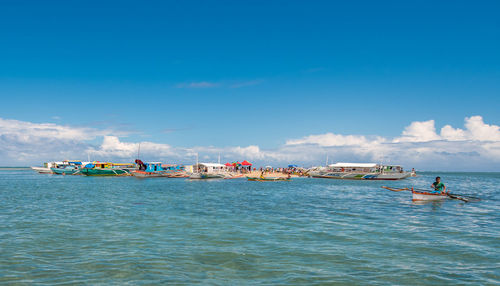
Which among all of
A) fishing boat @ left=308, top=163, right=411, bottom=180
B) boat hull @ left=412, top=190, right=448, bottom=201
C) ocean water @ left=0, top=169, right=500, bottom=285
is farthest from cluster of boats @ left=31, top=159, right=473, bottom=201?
ocean water @ left=0, top=169, right=500, bottom=285

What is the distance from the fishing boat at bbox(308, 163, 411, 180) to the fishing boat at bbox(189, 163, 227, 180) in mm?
29648

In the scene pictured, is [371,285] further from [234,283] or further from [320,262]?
[234,283]

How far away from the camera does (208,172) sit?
286ft

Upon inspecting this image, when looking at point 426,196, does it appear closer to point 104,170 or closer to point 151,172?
point 151,172

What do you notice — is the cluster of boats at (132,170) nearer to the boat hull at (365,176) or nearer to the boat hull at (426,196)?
the boat hull at (365,176)

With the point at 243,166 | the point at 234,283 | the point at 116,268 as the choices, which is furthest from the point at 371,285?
the point at 243,166

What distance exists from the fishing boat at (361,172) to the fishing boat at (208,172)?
29648mm

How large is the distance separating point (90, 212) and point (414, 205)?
A: 28.0 m

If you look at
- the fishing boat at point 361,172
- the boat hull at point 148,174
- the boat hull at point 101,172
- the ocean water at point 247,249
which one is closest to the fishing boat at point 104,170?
the boat hull at point 101,172

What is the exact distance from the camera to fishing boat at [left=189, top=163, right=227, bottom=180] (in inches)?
3115

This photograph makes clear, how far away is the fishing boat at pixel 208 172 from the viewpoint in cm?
7912

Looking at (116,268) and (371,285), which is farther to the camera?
(116,268)

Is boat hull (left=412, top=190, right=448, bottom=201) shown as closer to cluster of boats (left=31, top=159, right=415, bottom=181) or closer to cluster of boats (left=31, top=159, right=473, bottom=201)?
cluster of boats (left=31, top=159, right=473, bottom=201)

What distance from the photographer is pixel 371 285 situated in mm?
9430
